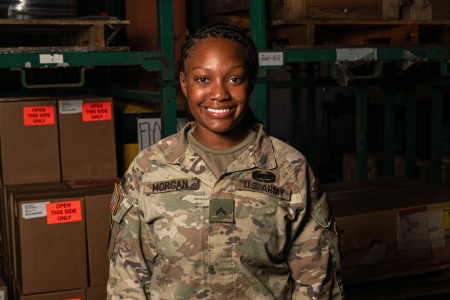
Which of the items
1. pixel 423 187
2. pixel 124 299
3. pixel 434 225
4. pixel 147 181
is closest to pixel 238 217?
pixel 147 181

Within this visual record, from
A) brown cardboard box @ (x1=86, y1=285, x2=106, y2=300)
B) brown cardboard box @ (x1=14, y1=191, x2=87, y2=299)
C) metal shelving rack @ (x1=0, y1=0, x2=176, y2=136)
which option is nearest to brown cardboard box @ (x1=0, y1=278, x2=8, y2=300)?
brown cardboard box @ (x1=14, y1=191, x2=87, y2=299)

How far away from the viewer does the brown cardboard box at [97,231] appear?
3268 mm

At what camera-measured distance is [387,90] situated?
5297 millimetres

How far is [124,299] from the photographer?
229 centimetres

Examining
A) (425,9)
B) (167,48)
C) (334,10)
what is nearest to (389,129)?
(425,9)

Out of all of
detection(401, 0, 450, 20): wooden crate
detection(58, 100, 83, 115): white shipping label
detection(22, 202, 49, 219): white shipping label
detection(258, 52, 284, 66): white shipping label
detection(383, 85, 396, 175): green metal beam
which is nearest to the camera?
detection(22, 202, 49, 219): white shipping label

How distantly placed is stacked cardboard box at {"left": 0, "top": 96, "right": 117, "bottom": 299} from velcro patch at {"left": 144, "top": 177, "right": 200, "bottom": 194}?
1092 mm

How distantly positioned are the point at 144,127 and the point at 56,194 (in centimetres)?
76

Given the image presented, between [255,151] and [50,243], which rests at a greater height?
[255,151]

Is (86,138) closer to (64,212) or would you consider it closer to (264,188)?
(64,212)

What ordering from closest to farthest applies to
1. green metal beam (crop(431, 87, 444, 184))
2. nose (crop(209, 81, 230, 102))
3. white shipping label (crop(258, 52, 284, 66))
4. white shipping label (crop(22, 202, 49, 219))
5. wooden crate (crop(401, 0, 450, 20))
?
nose (crop(209, 81, 230, 102))
white shipping label (crop(22, 202, 49, 219))
white shipping label (crop(258, 52, 284, 66))
wooden crate (crop(401, 0, 450, 20))
green metal beam (crop(431, 87, 444, 184))

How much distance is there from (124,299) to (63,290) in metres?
1.05

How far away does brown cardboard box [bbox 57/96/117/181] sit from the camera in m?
3.55

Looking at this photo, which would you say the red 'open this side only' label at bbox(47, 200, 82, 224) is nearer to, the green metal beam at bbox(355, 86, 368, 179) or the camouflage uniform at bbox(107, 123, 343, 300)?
the camouflage uniform at bbox(107, 123, 343, 300)
